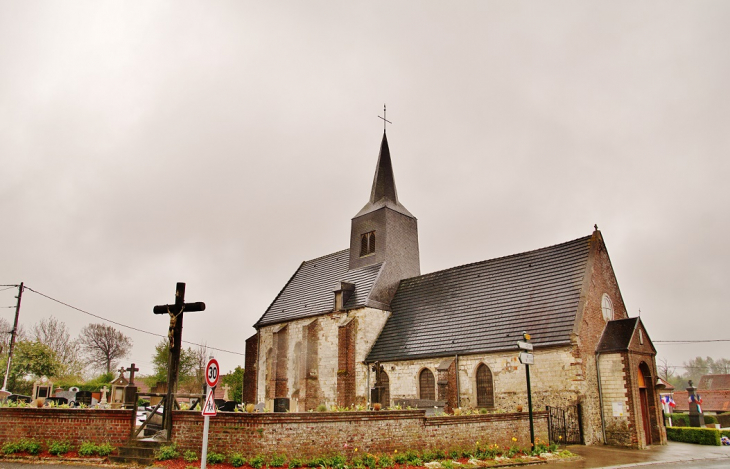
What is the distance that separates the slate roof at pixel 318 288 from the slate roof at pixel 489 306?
2.28m

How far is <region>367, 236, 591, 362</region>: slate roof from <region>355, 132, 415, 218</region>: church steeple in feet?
19.3

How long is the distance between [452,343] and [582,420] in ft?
22.8

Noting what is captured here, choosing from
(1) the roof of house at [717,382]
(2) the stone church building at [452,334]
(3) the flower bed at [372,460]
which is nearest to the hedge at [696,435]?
(2) the stone church building at [452,334]

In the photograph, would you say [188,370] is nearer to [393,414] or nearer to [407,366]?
[407,366]

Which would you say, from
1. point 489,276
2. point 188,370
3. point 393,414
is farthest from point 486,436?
point 188,370

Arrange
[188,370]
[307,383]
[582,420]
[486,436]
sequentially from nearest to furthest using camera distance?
[486,436] → [582,420] → [307,383] → [188,370]

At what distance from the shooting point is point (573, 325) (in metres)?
20.6

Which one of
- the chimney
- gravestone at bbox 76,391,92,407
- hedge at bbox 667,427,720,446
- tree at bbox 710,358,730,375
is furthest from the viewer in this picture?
tree at bbox 710,358,730,375

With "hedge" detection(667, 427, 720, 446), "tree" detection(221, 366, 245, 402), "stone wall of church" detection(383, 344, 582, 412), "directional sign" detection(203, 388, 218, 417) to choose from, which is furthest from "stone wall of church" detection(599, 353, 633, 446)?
"tree" detection(221, 366, 245, 402)

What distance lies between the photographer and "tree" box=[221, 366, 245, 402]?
43062 millimetres

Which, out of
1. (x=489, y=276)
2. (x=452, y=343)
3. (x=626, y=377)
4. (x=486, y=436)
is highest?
(x=489, y=276)

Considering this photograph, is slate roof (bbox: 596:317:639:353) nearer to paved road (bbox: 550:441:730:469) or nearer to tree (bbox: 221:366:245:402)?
paved road (bbox: 550:441:730:469)

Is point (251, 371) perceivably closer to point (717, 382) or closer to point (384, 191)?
point (384, 191)

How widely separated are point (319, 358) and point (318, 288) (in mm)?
5849
